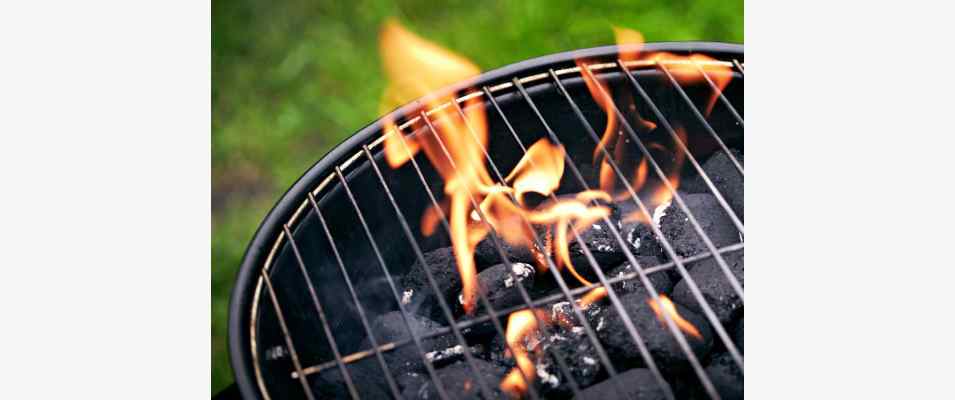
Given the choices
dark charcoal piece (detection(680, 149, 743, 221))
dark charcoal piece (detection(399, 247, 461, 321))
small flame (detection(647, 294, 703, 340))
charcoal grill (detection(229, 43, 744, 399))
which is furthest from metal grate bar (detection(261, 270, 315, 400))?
dark charcoal piece (detection(680, 149, 743, 221))

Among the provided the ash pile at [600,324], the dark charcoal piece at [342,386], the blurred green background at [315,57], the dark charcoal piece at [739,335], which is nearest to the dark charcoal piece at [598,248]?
the ash pile at [600,324]

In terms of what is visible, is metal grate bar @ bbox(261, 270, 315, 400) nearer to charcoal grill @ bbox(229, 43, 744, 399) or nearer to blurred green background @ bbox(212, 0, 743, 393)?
charcoal grill @ bbox(229, 43, 744, 399)

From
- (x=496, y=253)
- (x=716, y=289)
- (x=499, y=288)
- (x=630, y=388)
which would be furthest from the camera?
(x=496, y=253)

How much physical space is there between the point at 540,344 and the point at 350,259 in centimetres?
35

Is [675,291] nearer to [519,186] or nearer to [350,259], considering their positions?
[519,186]

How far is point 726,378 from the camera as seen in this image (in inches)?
37.5

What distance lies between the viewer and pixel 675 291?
110cm

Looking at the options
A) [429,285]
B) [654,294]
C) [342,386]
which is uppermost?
[429,285]

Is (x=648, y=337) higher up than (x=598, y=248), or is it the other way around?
(x=598, y=248)

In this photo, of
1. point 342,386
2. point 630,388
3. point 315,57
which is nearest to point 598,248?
point 630,388

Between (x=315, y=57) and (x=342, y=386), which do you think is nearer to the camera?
(x=342, y=386)

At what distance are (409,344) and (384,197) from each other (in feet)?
0.90

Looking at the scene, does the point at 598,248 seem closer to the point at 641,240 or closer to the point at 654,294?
the point at 641,240
